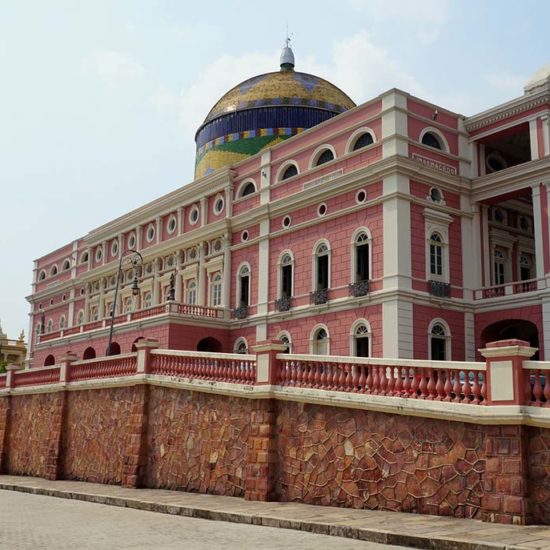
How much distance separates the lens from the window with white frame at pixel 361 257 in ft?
84.2

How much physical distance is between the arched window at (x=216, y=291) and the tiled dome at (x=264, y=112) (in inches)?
288

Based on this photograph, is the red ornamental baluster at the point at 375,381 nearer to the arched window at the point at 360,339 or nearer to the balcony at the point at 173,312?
the arched window at the point at 360,339

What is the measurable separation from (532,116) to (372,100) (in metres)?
5.30

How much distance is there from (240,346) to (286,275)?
12.4 ft

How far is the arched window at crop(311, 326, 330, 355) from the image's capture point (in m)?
26.6

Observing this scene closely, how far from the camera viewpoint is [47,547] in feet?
30.9

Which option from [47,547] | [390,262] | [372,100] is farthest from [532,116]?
[47,547]

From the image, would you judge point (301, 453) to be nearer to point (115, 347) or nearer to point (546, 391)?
point (546, 391)

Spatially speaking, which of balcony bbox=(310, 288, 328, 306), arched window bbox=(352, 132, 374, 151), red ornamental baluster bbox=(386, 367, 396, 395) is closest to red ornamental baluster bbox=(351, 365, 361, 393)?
red ornamental baluster bbox=(386, 367, 396, 395)

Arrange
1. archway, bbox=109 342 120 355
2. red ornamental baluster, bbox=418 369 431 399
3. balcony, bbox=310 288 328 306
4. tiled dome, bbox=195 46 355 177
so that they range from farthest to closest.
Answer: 1. tiled dome, bbox=195 46 355 177
2. archway, bbox=109 342 120 355
3. balcony, bbox=310 288 328 306
4. red ornamental baluster, bbox=418 369 431 399

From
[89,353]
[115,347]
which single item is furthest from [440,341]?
[89,353]

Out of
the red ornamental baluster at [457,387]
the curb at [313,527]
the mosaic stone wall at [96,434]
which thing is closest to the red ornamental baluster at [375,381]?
the red ornamental baluster at [457,387]

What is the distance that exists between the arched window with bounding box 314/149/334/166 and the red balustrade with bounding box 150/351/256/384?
12.4 meters

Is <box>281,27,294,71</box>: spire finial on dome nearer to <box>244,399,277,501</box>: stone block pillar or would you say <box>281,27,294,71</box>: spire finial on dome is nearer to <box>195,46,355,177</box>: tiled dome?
<box>195,46,355,177</box>: tiled dome
